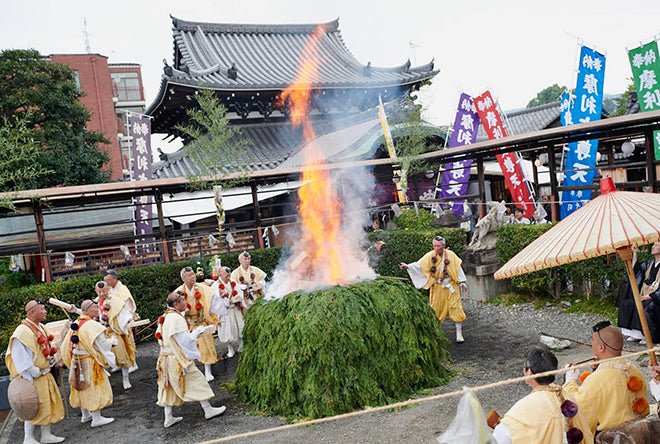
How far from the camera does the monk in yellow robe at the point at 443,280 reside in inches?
359

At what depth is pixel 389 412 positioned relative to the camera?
20.4 ft

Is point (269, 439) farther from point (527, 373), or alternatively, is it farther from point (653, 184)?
point (653, 184)

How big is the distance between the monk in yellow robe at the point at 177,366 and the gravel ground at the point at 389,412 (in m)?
0.31

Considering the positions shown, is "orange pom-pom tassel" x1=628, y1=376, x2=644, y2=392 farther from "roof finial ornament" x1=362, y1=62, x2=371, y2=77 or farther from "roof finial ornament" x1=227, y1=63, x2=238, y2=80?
"roof finial ornament" x1=362, y1=62, x2=371, y2=77

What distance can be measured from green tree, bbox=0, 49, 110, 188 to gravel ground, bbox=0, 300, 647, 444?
12653 mm

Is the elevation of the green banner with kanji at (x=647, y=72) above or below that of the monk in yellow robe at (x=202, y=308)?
above

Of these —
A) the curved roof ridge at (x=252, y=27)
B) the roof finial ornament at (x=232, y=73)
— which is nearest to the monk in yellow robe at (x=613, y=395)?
the roof finial ornament at (x=232, y=73)

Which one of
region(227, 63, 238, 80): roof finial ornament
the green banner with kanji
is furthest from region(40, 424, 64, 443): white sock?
region(227, 63, 238, 80): roof finial ornament

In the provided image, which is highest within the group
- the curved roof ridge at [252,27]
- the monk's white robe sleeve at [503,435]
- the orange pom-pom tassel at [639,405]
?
the curved roof ridge at [252,27]

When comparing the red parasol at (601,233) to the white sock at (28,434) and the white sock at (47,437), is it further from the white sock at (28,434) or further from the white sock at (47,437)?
the white sock at (28,434)

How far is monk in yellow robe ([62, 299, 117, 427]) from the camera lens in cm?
712

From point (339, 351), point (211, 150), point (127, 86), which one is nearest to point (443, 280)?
point (339, 351)

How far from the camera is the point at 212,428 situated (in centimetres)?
649

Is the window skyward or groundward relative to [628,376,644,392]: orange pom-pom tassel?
skyward
